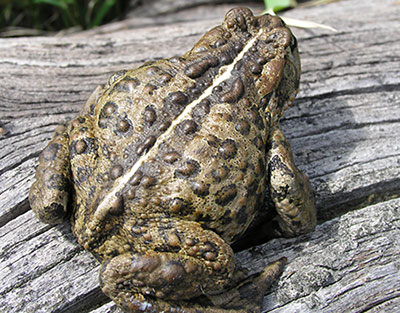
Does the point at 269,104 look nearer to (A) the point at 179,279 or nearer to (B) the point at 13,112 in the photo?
(A) the point at 179,279

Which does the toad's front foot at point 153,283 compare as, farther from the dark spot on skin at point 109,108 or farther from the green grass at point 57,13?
the green grass at point 57,13

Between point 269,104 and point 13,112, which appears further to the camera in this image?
point 13,112

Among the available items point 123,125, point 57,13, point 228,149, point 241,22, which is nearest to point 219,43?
point 241,22

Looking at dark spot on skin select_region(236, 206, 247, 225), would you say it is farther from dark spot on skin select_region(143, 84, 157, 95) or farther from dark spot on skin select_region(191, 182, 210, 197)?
dark spot on skin select_region(143, 84, 157, 95)

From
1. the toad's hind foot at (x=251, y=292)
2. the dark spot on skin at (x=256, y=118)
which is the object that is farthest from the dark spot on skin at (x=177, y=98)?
the toad's hind foot at (x=251, y=292)

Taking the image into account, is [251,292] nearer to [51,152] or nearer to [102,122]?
[102,122]

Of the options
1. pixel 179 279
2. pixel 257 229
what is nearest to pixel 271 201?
pixel 257 229
